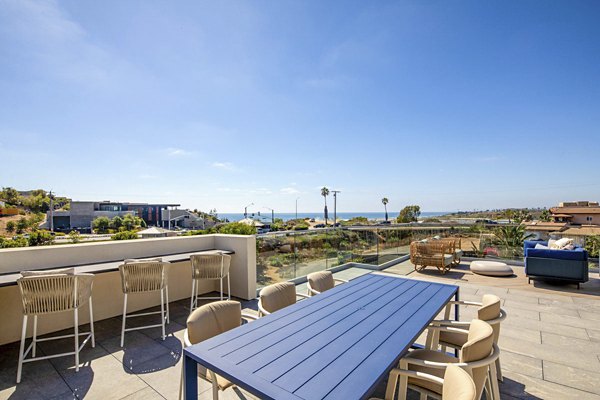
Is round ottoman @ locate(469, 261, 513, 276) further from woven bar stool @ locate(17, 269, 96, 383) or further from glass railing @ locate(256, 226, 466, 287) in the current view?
woven bar stool @ locate(17, 269, 96, 383)

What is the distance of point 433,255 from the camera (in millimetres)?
7270

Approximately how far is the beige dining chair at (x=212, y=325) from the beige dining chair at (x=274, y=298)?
0.17 m

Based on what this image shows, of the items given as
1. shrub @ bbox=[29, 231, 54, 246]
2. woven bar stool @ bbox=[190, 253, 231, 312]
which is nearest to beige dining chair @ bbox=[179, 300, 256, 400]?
woven bar stool @ bbox=[190, 253, 231, 312]

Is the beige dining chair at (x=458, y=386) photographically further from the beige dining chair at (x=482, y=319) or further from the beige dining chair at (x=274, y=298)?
the beige dining chair at (x=274, y=298)

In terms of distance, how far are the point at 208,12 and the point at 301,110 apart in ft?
17.8

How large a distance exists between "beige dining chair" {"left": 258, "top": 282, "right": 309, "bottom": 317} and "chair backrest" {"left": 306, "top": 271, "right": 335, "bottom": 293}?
0.35m

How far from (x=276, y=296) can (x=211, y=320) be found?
682 millimetres

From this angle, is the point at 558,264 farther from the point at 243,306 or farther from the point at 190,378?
the point at 190,378

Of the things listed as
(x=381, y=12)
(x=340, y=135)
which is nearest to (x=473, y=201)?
(x=340, y=135)

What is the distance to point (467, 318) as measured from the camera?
13.6 feet

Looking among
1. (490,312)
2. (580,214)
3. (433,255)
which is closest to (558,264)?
(433,255)

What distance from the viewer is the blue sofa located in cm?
555

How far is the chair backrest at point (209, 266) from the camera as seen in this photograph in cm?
410

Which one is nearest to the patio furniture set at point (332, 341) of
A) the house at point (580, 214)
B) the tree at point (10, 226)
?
the tree at point (10, 226)
